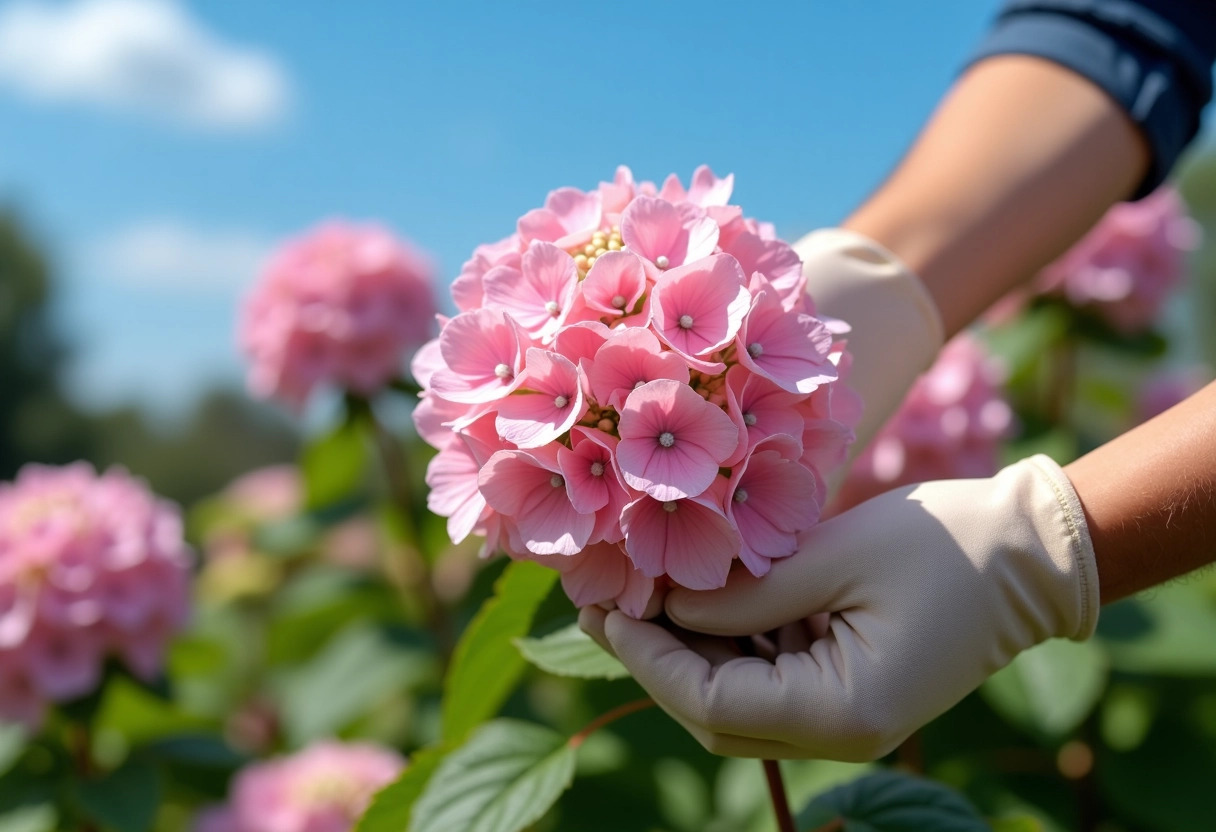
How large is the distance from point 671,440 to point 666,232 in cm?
20

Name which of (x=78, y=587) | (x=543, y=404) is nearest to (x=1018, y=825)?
(x=543, y=404)

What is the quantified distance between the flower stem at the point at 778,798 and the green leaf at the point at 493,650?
29 centimetres

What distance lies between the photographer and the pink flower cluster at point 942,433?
204 centimetres

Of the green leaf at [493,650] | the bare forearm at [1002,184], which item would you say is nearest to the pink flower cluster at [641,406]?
the green leaf at [493,650]

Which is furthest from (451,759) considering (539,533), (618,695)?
(618,695)

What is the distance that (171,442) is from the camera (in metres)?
17.6

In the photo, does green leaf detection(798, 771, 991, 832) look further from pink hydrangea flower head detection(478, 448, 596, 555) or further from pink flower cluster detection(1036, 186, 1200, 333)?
pink flower cluster detection(1036, 186, 1200, 333)

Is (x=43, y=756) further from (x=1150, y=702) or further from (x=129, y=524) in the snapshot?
(x=1150, y=702)

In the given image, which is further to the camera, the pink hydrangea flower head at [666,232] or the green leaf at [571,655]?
the green leaf at [571,655]

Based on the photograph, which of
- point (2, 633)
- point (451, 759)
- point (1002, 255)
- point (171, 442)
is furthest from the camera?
point (171, 442)

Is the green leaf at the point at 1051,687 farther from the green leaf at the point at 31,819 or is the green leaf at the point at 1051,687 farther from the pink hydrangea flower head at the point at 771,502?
the green leaf at the point at 31,819

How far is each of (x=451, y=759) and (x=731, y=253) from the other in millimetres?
600

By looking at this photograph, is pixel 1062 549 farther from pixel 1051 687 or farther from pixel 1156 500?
pixel 1051 687

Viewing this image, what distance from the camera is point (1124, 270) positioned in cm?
263
